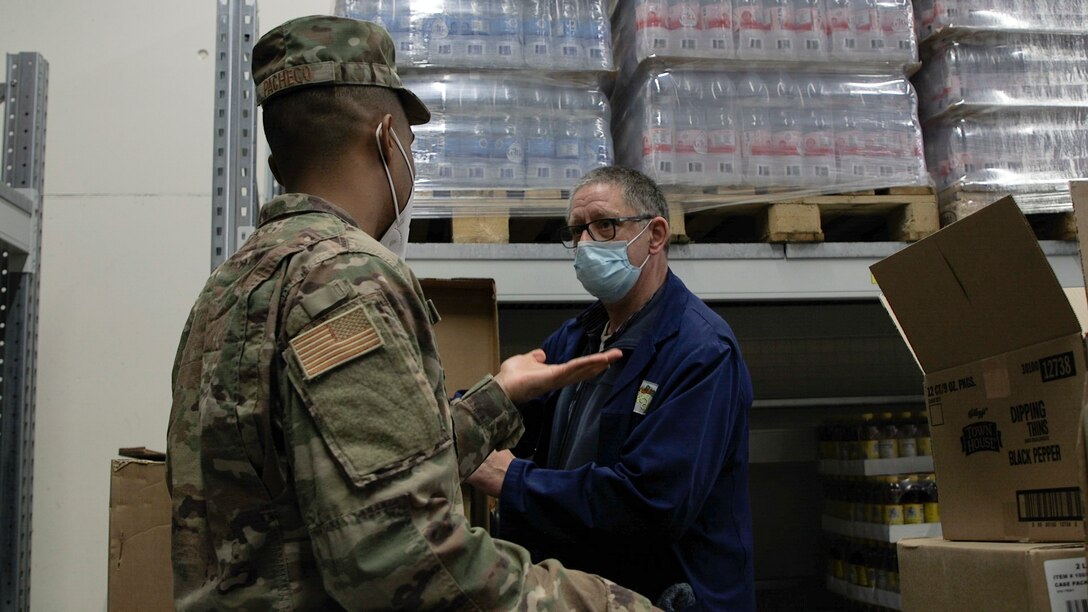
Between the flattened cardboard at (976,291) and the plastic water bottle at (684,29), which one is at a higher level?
the plastic water bottle at (684,29)

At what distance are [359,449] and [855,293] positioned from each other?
247 centimetres

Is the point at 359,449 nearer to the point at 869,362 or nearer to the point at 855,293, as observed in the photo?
the point at 855,293

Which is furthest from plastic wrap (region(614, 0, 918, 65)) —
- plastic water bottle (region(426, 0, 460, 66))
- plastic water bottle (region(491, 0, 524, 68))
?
plastic water bottle (region(426, 0, 460, 66))

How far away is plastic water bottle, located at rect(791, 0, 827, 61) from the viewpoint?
10.1ft

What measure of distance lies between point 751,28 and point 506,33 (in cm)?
94

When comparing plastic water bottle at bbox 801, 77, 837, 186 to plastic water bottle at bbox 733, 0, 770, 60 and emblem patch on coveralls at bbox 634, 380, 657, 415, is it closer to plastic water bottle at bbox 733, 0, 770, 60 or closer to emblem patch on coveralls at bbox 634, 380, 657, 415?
plastic water bottle at bbox 733, 0, 770, 60

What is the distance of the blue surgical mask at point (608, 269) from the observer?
2379 mm

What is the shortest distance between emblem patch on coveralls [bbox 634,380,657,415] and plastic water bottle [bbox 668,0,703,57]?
1.49 meters

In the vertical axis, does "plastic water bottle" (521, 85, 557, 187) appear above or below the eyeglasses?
→ above

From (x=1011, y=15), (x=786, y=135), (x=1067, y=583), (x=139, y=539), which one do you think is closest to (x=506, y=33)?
(x=786, y=135)

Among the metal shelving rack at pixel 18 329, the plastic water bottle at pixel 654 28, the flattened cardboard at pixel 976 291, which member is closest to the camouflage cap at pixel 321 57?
the flattened cardboard at pixel 976 291

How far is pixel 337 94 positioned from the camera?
1.35m

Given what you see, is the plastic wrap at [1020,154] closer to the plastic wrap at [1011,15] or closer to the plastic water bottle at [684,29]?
the plastic wrap at [1011,15]

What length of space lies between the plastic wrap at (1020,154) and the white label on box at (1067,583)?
1814 mm
